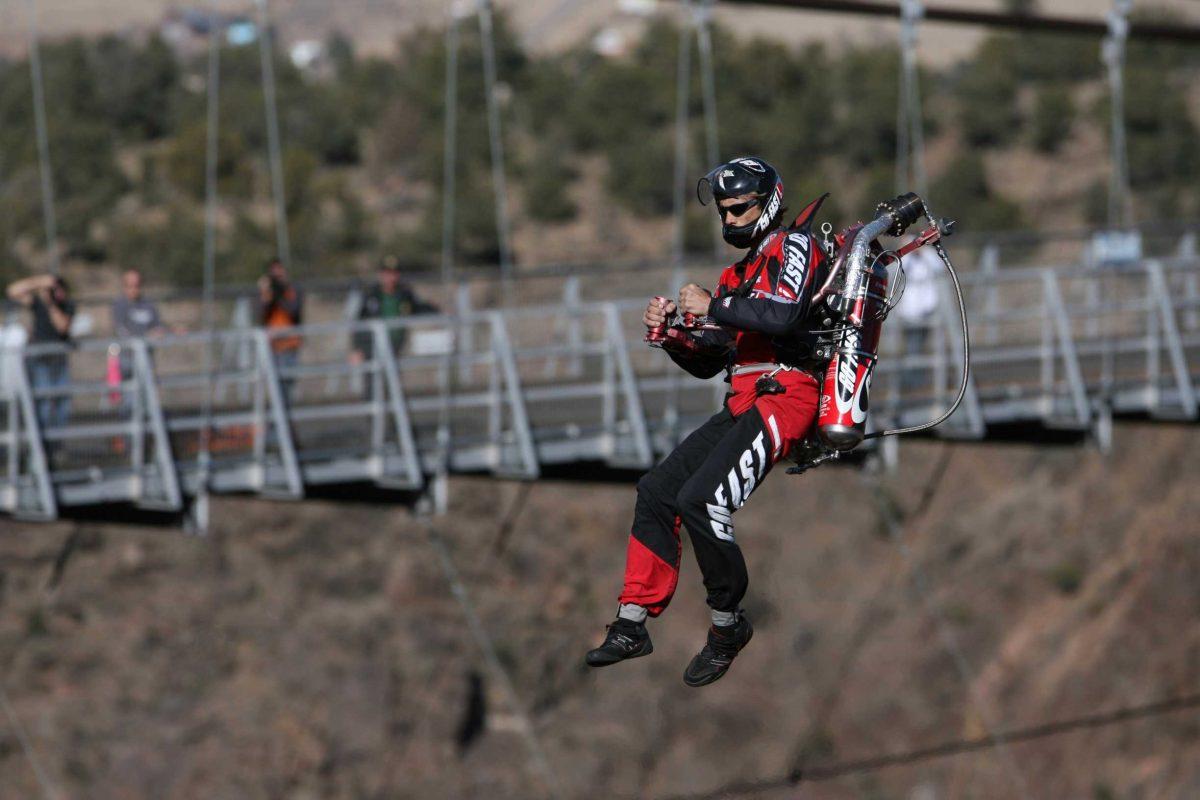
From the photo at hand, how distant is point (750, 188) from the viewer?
31.6 ft

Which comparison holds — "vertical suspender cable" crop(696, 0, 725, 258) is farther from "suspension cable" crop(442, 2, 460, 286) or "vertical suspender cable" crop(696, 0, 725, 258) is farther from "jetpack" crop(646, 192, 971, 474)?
"jetpack" crop(646, 192, 971, 474)

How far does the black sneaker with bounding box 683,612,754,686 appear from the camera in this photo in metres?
9.88

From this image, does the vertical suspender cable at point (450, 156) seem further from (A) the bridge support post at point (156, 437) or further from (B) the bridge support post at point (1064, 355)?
(B) the bridge support post at point (1064, 355)

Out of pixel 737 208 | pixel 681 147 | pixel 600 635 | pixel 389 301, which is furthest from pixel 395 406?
pixel 600 635

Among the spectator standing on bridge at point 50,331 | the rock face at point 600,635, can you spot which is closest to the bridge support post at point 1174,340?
the spectator standing on bridge at point 50,331

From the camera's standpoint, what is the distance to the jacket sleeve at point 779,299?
9438 mm

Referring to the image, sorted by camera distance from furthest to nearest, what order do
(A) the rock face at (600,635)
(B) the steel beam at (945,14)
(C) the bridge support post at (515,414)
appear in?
(A) the rock face at (600,635) → (B) the steel beam at (945,14) → (C) the bridge support post at (515,414)

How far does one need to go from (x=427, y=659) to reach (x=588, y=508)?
5.02m

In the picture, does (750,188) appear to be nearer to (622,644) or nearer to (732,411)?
(732,411)

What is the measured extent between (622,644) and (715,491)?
2.63 feet

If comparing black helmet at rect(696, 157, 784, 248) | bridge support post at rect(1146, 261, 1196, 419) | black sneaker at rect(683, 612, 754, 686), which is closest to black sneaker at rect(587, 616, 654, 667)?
black sneaker at rect(683, 612, 754, 686)

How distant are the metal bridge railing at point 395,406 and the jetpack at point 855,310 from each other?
8.32 metres

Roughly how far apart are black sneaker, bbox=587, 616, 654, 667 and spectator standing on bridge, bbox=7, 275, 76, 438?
8930 mm

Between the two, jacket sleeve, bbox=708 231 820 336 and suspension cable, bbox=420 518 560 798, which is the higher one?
jacket sleeve, bbox=708 231 820 336
